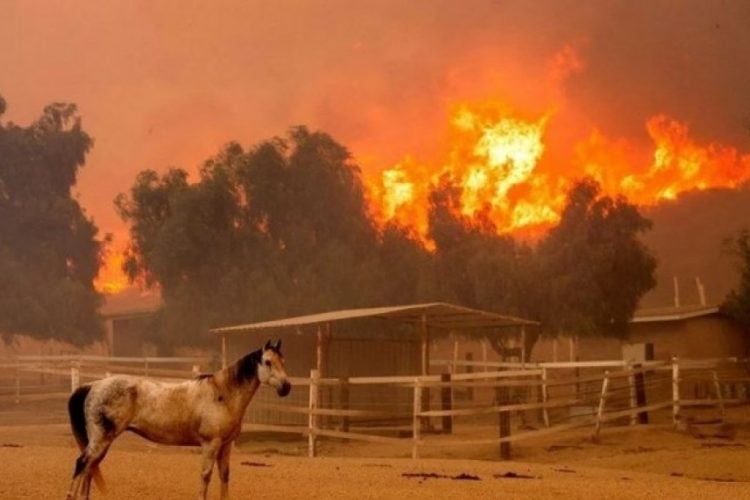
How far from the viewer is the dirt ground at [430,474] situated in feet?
38.9

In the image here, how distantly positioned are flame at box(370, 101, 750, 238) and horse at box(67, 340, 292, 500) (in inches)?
1276

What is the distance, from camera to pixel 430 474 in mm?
14133

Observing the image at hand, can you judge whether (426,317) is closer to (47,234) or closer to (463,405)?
(463,405)

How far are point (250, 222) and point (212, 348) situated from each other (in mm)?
7019

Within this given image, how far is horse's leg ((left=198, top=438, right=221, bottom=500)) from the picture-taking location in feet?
32.3

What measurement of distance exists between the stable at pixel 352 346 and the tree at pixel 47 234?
25.1 metres

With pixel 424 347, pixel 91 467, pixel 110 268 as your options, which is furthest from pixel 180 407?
pixel 110 268

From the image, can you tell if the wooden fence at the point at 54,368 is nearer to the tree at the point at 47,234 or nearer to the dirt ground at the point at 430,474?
the tree at the point at 47,234

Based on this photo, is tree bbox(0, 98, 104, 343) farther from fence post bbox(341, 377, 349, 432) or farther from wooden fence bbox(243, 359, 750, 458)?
fence post bbox(341, 377, 349, 432)

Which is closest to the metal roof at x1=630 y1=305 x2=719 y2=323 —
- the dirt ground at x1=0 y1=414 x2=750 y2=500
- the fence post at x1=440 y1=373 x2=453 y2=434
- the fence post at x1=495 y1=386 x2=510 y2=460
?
the fence post at x1=440 y1=373 x2=453 y2=434

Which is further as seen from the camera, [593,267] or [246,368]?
[593,267]

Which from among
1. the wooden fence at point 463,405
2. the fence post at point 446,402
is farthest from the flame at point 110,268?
the fence post at point 446,402

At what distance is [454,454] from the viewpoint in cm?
2014

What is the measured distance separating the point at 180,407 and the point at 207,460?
2.32 feet
